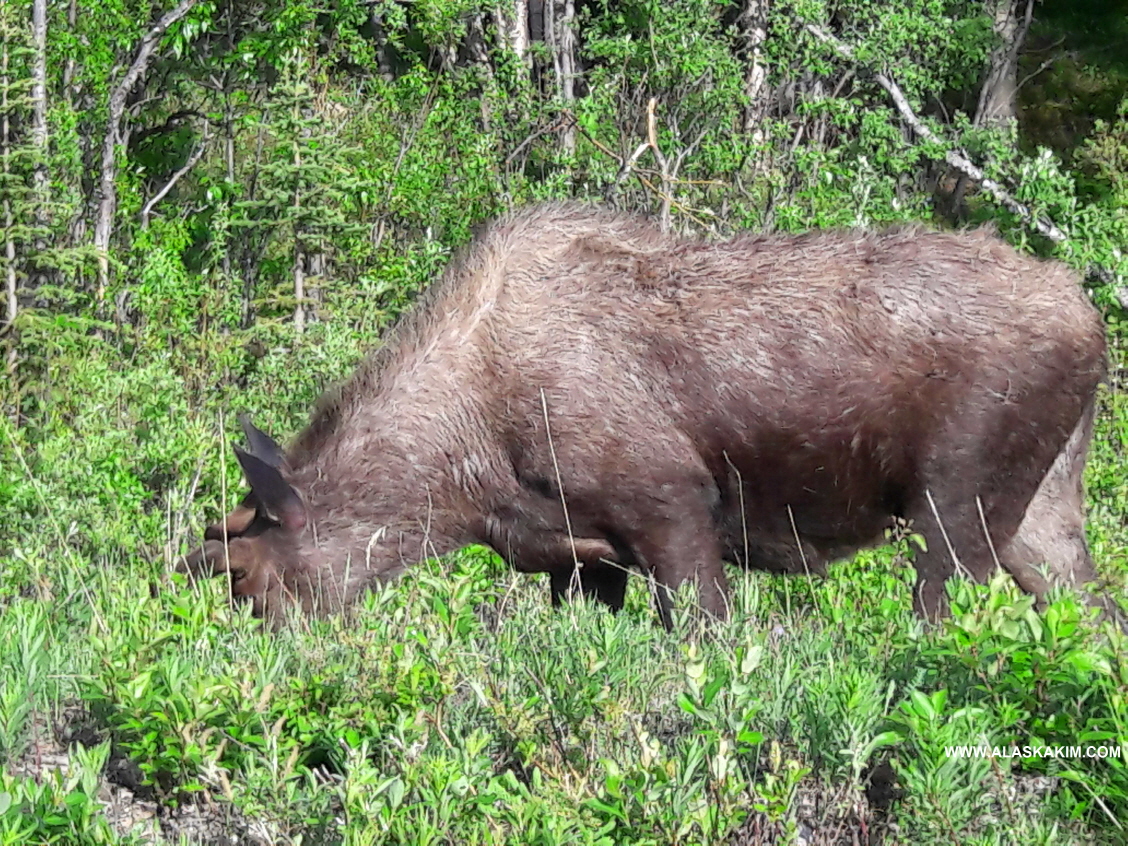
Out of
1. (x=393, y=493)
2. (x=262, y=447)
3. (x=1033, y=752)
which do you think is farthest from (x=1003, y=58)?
(x=1033, y=752)

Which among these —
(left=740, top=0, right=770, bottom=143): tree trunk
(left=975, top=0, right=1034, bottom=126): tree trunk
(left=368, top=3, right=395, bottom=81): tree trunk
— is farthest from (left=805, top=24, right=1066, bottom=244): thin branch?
(left=368, top=3, right=395, bottom=81): tree trunk

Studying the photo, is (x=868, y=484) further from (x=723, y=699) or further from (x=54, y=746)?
(x=54, y=746)

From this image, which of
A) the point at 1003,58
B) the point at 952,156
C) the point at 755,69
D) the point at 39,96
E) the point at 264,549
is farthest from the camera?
the point at 1003,58

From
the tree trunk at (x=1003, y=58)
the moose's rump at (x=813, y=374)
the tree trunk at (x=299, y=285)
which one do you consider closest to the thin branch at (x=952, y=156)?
the tree trunk at (x=1003, y=58)

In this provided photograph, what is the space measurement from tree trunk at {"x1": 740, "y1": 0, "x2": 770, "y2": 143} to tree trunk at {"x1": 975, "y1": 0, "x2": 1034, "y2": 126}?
10.6 ft

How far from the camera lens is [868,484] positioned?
630 cm

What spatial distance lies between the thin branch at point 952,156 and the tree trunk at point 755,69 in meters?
0.63

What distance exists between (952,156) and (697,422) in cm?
726

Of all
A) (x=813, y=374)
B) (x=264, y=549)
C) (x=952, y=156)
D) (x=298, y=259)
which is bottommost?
(x=264, y=549)

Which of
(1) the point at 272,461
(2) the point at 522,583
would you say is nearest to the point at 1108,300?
(2) the point at 522,583

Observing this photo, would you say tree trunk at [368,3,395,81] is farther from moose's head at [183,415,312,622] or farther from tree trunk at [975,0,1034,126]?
moose's head at [183,415,312,622]

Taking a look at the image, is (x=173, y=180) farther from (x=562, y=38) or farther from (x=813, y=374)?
(x=813, y=374)

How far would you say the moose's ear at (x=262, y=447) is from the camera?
6357mm

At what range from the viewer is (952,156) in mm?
12469
